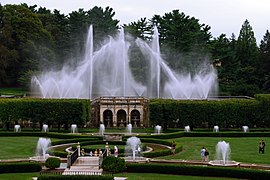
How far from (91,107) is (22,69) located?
3247 cm

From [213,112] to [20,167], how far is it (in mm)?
35744

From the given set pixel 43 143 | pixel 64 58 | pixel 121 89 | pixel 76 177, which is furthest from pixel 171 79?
pixel 76 177

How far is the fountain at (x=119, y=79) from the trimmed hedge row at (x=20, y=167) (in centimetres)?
3693

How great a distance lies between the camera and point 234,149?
43.6m

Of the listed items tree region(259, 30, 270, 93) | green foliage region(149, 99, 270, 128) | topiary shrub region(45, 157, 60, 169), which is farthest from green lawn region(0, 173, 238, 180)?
tree region(259, 30, 270, 93)

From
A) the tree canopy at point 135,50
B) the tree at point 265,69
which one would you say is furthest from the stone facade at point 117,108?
the tree at point 265,69

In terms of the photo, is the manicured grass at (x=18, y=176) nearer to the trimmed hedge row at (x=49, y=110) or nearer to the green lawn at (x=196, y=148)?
the green lawn at (x=196, y=148)

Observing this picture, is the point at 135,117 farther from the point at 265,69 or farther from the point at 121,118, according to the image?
the point at 265,69

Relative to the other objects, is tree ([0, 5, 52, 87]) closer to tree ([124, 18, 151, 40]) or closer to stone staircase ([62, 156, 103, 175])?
tree ([124, 18, 151, 40])

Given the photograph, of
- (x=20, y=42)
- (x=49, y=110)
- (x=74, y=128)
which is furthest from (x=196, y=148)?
(x=20, y=42)

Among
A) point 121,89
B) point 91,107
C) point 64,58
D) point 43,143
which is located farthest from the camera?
point 64,58

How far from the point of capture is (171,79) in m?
81.7

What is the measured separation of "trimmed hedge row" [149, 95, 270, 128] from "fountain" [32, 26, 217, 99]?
8002 mm

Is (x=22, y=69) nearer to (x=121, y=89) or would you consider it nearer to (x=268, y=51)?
(x=121, y=89)
